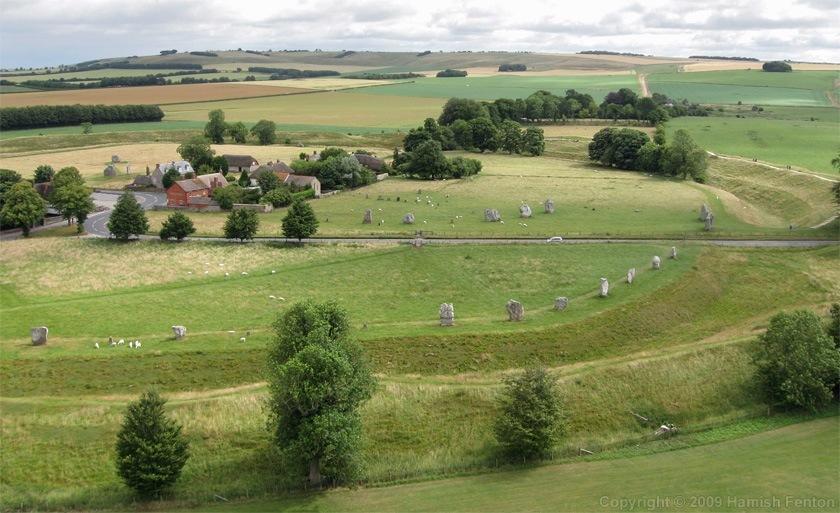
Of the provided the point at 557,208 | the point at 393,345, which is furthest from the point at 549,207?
the point at 393,345

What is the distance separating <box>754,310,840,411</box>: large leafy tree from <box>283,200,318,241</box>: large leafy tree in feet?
137

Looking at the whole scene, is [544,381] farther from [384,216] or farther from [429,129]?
[429,129]

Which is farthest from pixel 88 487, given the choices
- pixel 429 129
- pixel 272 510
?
pixel 429 129

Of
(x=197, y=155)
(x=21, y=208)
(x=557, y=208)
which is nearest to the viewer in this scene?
(x=21, y=208)

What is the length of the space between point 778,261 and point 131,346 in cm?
5289

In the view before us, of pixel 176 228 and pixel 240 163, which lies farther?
pixel 240 163

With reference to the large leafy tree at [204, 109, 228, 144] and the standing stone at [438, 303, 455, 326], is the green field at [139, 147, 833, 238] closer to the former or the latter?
the standing stone at [438, 303, 455, 326]

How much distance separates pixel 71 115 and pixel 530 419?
161 meters

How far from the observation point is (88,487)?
3462cm

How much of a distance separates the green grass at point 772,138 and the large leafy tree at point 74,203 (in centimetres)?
9328

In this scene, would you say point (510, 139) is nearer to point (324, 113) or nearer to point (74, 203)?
point (324, 113)

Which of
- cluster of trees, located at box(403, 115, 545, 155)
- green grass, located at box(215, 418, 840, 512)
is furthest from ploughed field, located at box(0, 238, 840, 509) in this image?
cluster of trees, located at box(403, 115, 545, 155)

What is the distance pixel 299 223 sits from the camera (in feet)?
229

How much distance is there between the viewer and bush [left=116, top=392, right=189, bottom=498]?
32.9 metres
